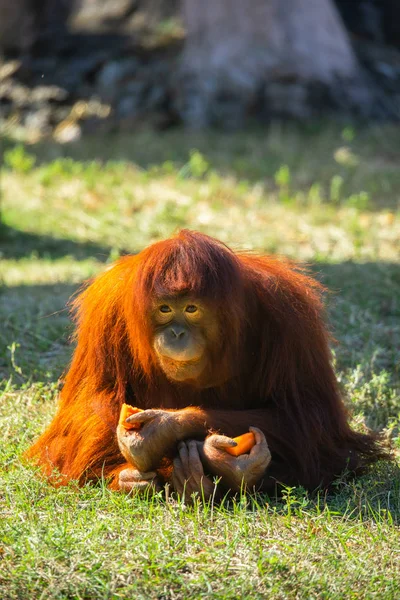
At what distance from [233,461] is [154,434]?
0.86 feet

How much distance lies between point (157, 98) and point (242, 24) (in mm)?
1157

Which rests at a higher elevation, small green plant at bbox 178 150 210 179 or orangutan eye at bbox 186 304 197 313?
orangutan eye at bbox 186 304 197 313

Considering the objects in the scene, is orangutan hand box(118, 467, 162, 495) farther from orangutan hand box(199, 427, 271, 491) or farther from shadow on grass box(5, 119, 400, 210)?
shadow on grass box(5, 119, 400, 210)

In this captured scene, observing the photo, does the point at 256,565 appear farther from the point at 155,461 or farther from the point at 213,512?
the point at 155,461

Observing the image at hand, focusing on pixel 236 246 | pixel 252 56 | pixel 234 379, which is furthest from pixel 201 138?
pixel 234 379

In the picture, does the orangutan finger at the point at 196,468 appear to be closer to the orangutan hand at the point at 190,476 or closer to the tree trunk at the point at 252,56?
the orangutan hand at the point at 190,476

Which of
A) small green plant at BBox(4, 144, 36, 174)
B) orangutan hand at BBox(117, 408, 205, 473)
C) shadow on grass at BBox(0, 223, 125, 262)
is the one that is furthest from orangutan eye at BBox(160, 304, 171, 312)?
small green plant at BBox(4, 144, 36, 174)

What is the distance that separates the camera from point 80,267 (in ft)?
19.7

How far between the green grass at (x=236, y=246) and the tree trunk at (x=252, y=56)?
1.57 feet

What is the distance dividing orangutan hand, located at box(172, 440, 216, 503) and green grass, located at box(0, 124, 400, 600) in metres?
0.06

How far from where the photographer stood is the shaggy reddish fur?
302 cm

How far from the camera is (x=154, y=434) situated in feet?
9.52

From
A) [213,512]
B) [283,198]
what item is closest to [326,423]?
[213,512]

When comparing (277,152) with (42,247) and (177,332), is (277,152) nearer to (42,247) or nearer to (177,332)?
(42,247)
